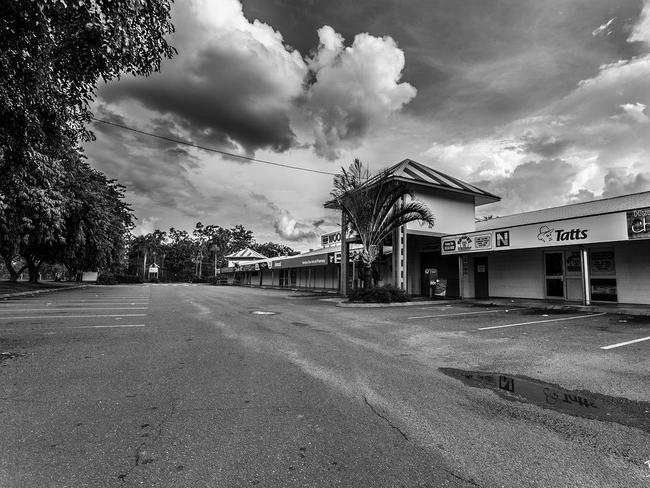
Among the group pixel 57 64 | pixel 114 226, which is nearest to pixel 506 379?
pixel 57 64

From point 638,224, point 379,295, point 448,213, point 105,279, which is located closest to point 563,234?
point 638,224

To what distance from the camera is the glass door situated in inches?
712

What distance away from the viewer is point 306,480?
2.70 metres

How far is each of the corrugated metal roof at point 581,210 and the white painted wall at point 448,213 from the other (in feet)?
4.98

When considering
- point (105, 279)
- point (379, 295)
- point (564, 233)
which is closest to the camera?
point (564, 233)

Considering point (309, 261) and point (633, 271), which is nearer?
point (633, 271)

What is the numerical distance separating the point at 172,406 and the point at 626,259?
723 inches

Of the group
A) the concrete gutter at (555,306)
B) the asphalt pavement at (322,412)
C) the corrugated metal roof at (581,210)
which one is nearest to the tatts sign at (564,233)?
the corrugated metal roof at (581,210)

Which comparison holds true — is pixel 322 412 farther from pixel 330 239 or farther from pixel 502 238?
pixel 330 239

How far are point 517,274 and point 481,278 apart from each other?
7.81ft

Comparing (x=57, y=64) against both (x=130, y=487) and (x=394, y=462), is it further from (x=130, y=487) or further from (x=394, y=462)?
(x=394, y=462)

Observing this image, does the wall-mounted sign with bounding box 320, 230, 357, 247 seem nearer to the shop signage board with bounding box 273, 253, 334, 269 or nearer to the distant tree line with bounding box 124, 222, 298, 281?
the shop signage board with bounding box 273, 253, 334, 269

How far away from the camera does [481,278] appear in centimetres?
2231

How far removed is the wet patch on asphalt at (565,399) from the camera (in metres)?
3.91
